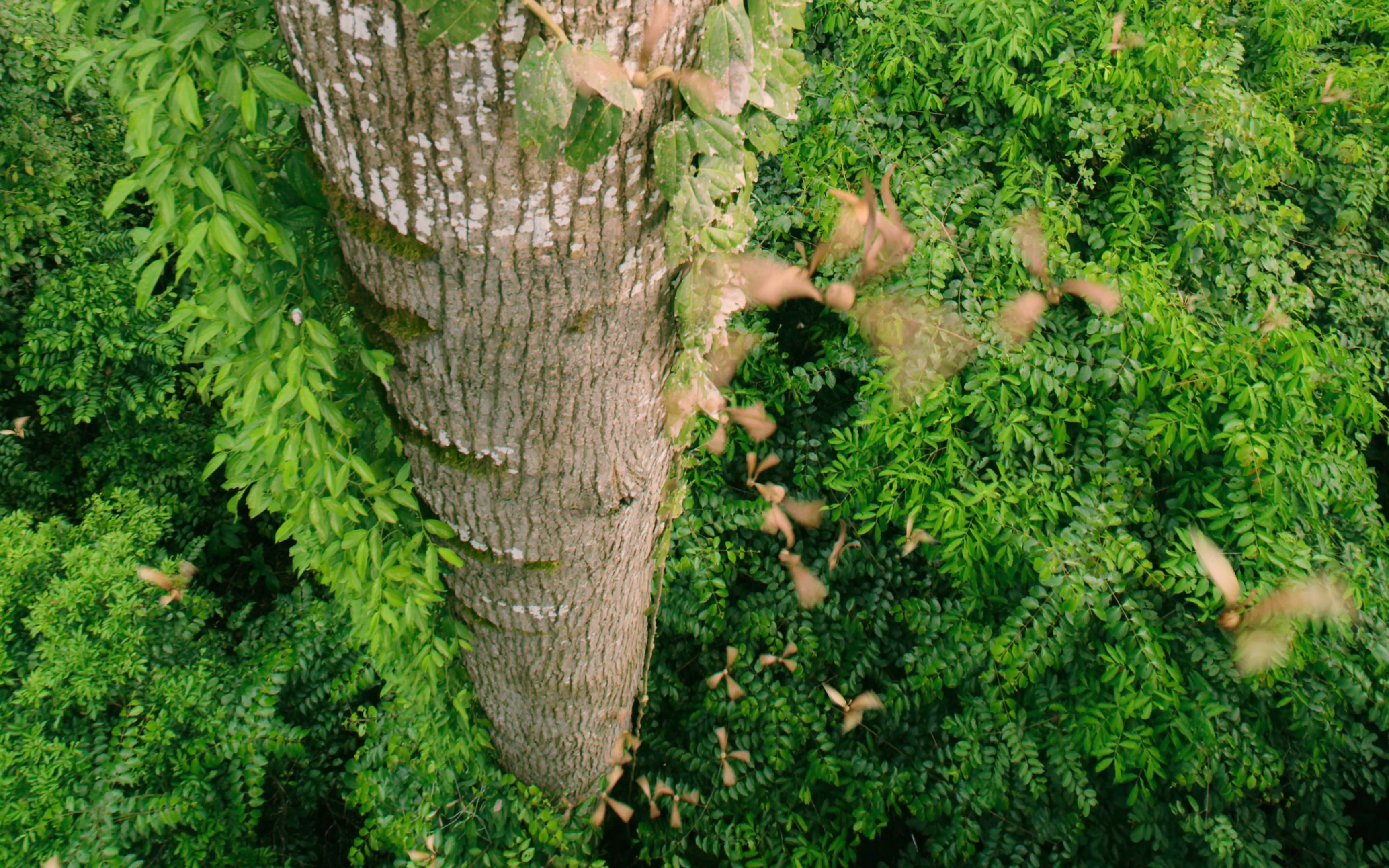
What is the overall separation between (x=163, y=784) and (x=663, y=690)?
183 centimetres

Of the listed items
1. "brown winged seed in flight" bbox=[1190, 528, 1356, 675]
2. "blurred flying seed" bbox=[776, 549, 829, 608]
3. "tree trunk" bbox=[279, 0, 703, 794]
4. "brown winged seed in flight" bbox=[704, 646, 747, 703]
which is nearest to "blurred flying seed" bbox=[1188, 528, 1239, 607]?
"brown winged seed in flight" bbox=[1190, 528, 1356, 675]

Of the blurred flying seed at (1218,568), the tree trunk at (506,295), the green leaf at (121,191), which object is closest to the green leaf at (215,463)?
the tree trunk at (506,295)

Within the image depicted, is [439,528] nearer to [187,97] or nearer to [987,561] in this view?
[187,97]

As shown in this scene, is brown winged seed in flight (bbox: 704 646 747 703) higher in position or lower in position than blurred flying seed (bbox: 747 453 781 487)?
lower

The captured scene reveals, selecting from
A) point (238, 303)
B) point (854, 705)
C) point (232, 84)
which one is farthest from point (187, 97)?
point (854, 705)

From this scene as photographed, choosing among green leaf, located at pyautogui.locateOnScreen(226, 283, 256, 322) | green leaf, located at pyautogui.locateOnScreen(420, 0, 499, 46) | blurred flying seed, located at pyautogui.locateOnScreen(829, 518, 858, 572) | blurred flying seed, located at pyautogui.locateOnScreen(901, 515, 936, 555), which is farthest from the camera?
blurred flying seed, located at pyautogui.locateOnScreen(829, 518, 858, 572)

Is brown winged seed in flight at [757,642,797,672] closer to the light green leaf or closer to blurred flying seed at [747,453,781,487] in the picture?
blurred flying seed at [747,453,781,487]

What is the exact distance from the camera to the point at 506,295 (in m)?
1.06

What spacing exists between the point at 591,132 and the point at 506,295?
30 centimetres

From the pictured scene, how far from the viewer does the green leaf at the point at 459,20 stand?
73 centimetres

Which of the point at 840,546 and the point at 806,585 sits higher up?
the point at 840,546

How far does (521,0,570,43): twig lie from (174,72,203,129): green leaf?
0.46 meters

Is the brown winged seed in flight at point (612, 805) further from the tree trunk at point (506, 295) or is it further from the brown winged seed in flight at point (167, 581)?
the brown winged seed in flight at point (167, 581)

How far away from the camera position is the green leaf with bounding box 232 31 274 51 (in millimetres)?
933
